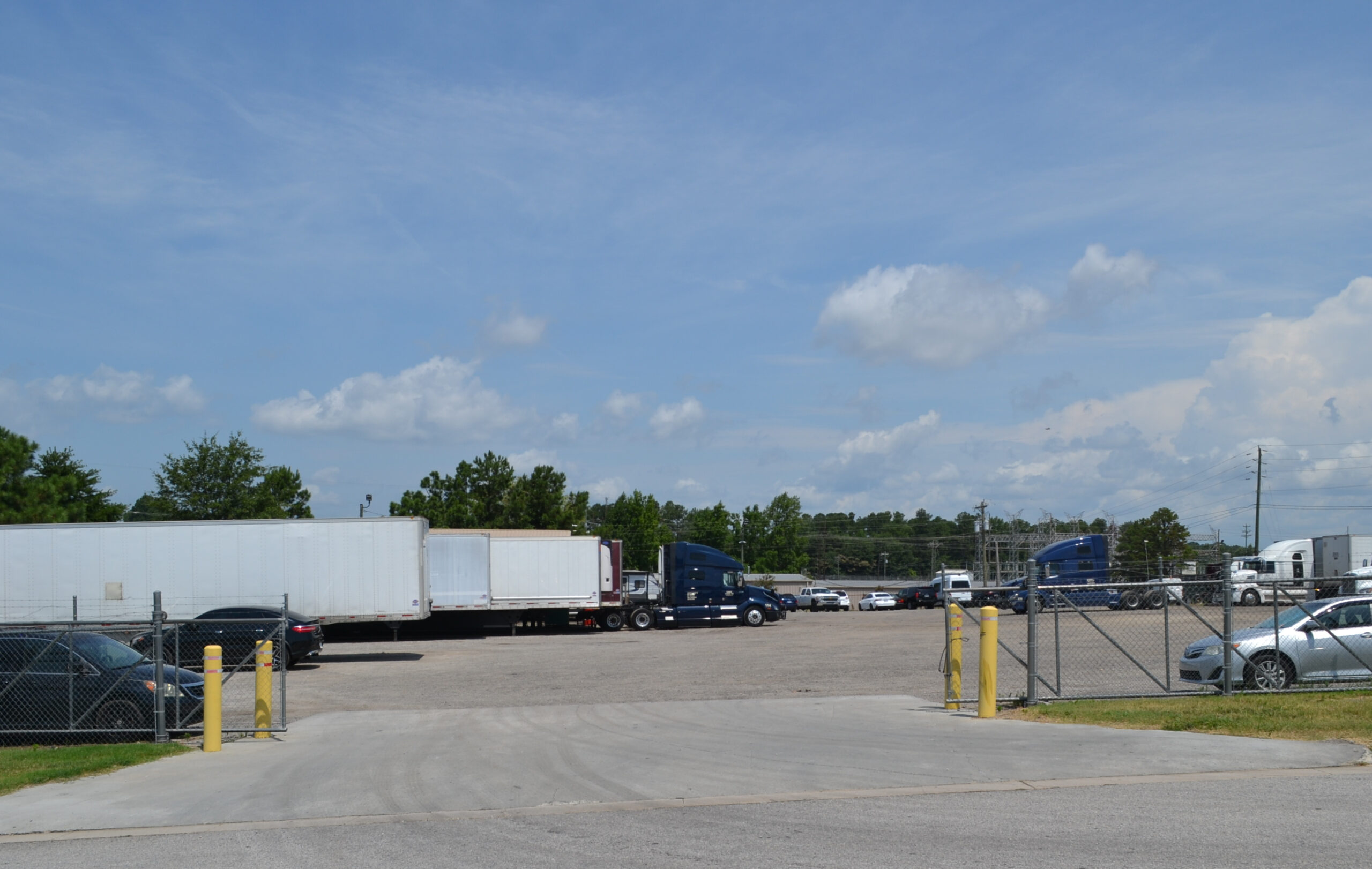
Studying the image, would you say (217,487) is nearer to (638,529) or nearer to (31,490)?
(31,490)

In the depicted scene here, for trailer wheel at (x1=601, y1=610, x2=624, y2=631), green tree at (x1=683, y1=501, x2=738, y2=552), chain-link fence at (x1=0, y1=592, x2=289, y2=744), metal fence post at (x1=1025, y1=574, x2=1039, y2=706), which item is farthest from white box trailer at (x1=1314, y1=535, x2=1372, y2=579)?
green tree at (x1=683, y1=501, x2=738, y2=552)

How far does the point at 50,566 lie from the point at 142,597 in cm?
254

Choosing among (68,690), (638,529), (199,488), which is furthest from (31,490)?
(638,529)

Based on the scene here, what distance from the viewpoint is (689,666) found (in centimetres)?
2373

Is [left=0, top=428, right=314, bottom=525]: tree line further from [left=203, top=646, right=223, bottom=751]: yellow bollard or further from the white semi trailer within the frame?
[left=203, top=646, right=223, bottom=751]: yellow bollard

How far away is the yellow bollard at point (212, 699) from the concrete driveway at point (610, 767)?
8.0 inches

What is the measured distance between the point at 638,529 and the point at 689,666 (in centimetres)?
7040

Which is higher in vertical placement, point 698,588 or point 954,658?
point 954,658

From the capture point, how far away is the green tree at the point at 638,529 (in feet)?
303

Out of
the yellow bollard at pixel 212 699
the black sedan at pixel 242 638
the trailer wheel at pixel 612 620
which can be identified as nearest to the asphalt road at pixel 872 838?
the yellow bollard at pixel 212 699

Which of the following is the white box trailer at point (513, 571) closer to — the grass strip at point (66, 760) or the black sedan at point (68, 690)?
→ the black sedan at point (68, 690)

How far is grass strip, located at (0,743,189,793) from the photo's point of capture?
1098 cm

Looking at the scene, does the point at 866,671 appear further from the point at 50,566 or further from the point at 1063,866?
the point at 50,566

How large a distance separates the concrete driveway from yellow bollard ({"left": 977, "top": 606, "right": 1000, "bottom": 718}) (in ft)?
1.36
